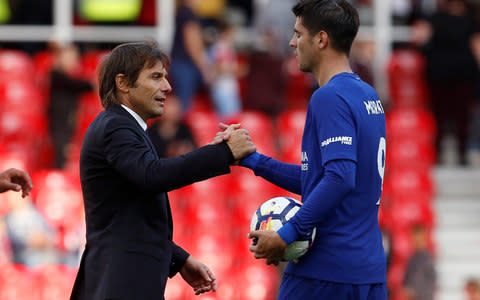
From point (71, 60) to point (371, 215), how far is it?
7221 millimetres

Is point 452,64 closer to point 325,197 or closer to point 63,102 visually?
point 63,102

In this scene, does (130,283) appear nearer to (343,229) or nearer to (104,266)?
(104,266)

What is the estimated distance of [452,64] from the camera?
1147 cm

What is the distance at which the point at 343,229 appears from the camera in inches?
157

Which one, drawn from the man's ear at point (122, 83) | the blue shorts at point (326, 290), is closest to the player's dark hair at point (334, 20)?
the man's ear at point (122, 83)

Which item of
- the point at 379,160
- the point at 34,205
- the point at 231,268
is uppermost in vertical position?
the point at 379,160

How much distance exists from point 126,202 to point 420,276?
5618 mm

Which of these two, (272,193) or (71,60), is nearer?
(272,193)

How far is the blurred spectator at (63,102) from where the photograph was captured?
10375 millimetres

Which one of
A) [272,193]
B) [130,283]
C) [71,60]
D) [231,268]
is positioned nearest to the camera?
[130,283]

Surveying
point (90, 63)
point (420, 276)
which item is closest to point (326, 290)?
point (420, 276)

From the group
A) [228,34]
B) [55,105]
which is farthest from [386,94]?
[55,105]

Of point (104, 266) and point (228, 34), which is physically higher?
point (228, 34)

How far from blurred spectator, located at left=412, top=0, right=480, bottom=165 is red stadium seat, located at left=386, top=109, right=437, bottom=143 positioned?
0.36 m
